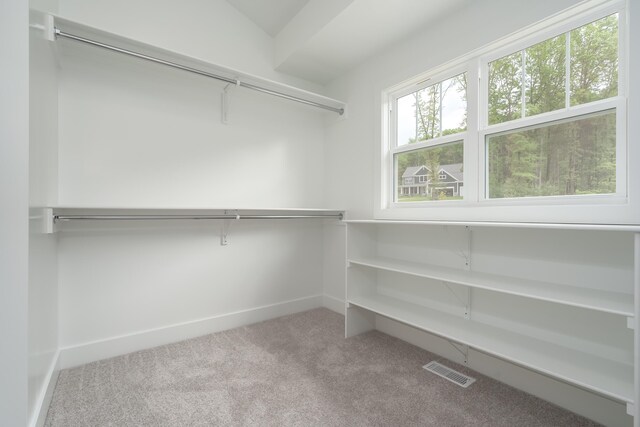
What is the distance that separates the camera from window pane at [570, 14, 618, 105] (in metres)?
1.50

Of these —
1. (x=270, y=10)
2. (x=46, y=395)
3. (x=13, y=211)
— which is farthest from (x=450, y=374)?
(x=270, y=10)

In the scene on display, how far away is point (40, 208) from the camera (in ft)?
4.80

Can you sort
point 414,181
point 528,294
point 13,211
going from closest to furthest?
point 13,211, point 528,294, point 414,181

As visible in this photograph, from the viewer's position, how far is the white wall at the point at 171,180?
2004mm

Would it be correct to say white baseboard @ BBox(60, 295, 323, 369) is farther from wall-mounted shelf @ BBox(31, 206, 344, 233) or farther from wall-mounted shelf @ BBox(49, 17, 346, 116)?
wall-mounted shelf @ BBox(49, 17, 346, 116)

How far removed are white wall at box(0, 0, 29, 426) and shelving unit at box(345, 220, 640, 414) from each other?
1.91 meters

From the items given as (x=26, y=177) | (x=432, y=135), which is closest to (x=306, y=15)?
(x=432, y=135)

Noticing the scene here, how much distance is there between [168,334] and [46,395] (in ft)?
2.73

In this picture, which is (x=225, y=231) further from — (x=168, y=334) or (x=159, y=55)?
(x=159, y=55)

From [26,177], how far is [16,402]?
89cm

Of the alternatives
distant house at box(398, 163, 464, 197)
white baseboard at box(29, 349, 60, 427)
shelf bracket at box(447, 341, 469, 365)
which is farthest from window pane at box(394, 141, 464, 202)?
white baseboard at box(29, 349, 60, 427)

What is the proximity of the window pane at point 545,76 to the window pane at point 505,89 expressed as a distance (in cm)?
5

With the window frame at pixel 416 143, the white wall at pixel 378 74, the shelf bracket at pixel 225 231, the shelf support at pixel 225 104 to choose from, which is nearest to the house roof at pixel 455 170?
the window frame at pixel 416 143

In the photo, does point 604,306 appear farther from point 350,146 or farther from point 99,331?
point 99,331
